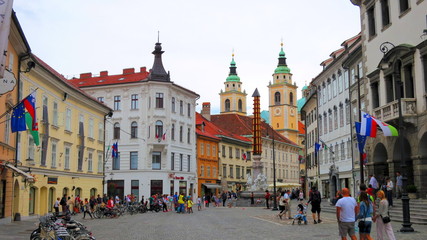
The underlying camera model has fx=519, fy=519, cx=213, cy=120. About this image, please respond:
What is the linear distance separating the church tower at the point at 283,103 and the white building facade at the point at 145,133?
79.5 metres

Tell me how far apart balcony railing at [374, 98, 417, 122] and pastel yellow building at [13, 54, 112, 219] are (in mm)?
19801

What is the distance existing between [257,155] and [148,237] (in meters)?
45.0

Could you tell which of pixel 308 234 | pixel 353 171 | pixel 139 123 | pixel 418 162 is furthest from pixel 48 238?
pixel 139 123

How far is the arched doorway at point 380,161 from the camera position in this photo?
31812 millimetres

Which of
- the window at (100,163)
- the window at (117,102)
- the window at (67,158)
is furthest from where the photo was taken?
the window at (117,102)

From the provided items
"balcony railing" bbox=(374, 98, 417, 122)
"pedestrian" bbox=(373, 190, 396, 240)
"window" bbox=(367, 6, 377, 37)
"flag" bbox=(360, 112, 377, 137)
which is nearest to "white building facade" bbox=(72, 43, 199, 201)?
"window" bbox=(367, 6, 377, 37)

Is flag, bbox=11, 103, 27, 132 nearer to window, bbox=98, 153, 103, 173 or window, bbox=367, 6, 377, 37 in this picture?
window, bbox=367, 6, 377, 37

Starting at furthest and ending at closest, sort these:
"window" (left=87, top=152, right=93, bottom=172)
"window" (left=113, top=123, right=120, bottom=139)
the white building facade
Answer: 1. "window" (left=113, top=123, right=120, bottom=139)
2. the white building facade
3. "window" (left=87, top=152, right=93, bottom=172)

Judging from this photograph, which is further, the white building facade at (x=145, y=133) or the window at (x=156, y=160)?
the window at (x=156, y=160)

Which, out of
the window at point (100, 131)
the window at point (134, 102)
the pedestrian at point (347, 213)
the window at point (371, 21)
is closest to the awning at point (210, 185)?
the window at point (134, 102)

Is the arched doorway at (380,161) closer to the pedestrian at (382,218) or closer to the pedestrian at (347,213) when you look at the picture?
the pedestrian at (382,218)

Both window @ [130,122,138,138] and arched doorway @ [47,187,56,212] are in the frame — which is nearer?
arched doorway @ [47,187,56,212]

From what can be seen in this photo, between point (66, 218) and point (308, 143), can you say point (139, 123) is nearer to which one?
point (308, 143)

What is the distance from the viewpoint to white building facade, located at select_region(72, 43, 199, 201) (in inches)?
2416
